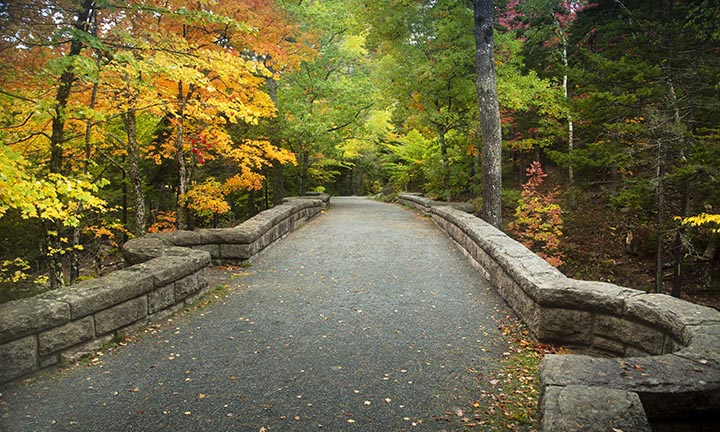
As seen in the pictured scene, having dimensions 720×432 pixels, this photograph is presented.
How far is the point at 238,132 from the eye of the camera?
13516mm

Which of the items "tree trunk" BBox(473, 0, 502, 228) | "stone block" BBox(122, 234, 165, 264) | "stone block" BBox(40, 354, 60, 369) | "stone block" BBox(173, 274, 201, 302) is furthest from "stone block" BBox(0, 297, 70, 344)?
"tree trunk" BBox(473, 0, 502, 228)

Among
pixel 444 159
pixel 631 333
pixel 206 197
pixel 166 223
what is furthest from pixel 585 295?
pixel 166 223

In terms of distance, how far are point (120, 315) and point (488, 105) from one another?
28.2 feet

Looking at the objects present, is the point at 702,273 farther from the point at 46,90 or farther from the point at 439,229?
the point at 46,90

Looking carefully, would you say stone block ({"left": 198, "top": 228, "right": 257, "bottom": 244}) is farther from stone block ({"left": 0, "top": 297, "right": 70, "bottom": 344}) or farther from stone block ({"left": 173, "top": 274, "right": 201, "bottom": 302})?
stone block ({"left": 0, "top": 297, "right": 70, "bottom": 344})

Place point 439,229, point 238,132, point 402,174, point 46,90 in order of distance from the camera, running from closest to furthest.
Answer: point 46,90 < point 439,229 < point 238,132 < point 402,174

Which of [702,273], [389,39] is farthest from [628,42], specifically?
[389,39]

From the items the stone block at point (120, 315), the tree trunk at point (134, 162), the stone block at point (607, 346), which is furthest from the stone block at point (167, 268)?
the tree trunk at point (134, 162)

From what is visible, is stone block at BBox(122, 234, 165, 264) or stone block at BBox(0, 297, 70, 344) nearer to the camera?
stone block at BBox(0, 297, 70, 344)

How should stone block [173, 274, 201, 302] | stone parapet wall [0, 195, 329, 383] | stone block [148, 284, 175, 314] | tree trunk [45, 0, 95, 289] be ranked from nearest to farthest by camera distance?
stone parapet wall [0, 195, 329, 383]
stone block [148, 284, 175, 314]
stone block [173, 274, 201, 302]
tree trunk [45, 0, 95, 289]

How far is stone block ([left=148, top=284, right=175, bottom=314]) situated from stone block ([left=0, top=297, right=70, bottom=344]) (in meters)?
1.05

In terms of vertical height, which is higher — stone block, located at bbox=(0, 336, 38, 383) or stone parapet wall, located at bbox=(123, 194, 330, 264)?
stone parapet wall, located at bbox=(123, 194, 330, 264)

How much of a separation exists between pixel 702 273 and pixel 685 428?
10.2m

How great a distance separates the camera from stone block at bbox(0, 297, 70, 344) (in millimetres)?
3283
